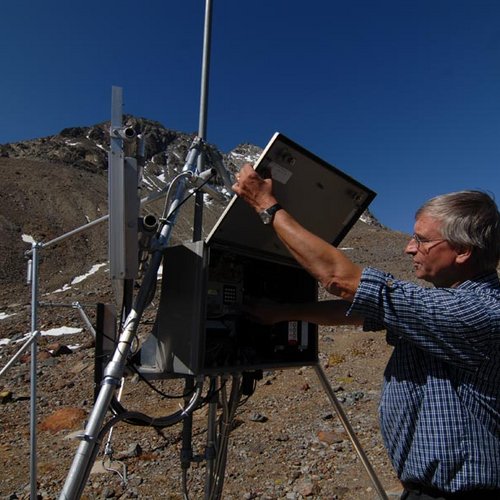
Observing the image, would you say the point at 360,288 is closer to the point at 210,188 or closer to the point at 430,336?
the point at 430,336

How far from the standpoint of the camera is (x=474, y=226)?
1.85m

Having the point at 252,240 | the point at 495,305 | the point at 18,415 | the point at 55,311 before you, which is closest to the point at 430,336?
the point at 495,305

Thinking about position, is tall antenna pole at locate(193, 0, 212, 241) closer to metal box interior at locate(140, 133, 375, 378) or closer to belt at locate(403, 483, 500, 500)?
metal box interior at locate(140, 133, 375, 378)

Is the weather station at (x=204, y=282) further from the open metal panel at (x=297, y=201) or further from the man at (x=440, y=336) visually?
the man at (x=440, y=336)

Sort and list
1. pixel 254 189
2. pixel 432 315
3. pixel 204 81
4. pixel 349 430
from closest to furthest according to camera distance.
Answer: pixel 432 315, pixel 254 189, pixel 204 81, pixel 349 430

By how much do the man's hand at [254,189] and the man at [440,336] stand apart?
0.17 ft

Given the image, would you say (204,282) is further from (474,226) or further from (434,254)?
(474,226)

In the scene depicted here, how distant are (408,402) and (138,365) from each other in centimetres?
125

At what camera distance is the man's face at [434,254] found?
6.22 feet

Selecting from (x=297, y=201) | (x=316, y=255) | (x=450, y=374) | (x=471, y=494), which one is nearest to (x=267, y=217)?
(x=316, y=255)

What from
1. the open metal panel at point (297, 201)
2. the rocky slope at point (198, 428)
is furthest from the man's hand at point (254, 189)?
the rocky slope at point (198, 428)

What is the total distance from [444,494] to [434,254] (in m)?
0.84

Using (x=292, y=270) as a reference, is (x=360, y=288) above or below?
below

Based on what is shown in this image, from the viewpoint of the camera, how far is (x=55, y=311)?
1758 cm
